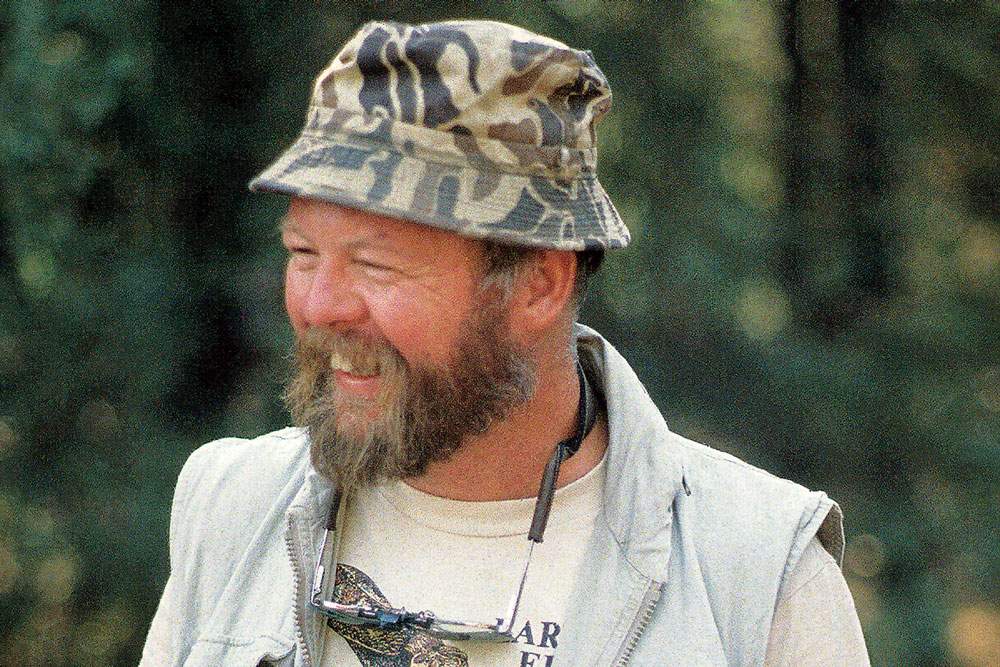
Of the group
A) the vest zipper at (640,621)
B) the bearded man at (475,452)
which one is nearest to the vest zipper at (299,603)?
the bearded man at (475,452)

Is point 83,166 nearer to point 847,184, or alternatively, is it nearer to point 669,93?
point 669,93

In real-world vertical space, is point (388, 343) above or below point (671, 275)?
above

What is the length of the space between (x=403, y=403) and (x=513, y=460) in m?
0.20

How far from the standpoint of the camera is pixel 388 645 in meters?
1.74

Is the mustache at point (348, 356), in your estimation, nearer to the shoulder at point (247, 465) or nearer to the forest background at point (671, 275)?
the shoulder at point (247, 465)

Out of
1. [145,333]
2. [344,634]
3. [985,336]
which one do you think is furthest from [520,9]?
[344,634]

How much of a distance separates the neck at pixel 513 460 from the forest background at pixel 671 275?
1630mm

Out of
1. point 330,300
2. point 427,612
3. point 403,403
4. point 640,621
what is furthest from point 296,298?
point 640,621

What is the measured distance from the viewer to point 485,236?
1.68 metres

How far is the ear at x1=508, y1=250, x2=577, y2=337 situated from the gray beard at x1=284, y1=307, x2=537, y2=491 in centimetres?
4

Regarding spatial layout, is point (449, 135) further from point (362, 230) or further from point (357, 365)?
point (357, 365)

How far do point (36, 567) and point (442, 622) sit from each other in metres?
1.98

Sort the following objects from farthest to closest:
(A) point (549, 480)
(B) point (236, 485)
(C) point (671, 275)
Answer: (C) point (671, 275)
(B) point (236, 485)
(A) point (549, 480)

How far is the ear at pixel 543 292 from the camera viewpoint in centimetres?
184
